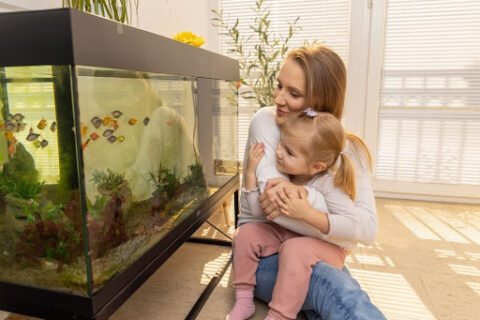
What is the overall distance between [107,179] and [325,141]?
693 millimetres

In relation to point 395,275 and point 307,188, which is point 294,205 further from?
point 395,275

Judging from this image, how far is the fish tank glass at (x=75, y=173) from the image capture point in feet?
2.64

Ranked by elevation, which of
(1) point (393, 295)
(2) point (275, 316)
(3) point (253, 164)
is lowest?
(1) point (393, 295)

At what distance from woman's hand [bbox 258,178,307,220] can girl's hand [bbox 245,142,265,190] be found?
68 mm

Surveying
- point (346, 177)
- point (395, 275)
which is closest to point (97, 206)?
point (346, 177)

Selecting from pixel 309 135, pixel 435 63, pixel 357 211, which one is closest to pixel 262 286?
pixel 357 211

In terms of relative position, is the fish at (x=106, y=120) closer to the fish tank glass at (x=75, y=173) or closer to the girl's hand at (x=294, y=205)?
the fish tank glass at (x=75, y=173)

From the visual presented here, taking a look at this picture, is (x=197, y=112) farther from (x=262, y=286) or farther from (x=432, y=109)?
(x=432, y=109)

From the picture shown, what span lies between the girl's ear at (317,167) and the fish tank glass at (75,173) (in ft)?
1.78

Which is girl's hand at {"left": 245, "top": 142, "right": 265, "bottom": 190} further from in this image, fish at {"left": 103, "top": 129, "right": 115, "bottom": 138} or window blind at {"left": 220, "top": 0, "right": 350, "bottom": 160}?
window blind at {"left": 220, "top": 0, "right": 350, "bottom": 160}

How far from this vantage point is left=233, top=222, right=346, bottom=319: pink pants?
120 centimetres

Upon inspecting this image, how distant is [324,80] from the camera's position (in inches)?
51.0

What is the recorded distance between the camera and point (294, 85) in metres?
1.31

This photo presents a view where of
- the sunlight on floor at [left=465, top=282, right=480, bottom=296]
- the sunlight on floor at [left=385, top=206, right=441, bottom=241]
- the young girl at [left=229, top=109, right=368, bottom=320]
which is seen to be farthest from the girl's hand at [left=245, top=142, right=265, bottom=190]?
the sunlight on floor at [left=385, top=206, right=441, bottom=241]
